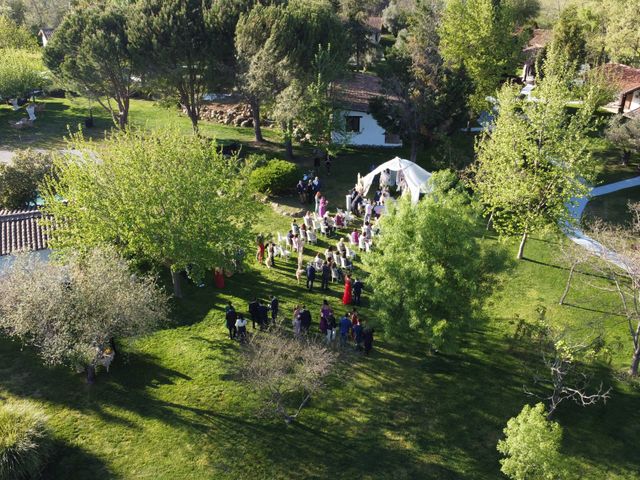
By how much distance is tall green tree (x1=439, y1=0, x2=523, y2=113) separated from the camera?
36969 mm

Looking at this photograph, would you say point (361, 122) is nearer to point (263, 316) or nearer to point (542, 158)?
point (542, 158)

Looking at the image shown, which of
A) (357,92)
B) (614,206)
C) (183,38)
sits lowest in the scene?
(614,206)

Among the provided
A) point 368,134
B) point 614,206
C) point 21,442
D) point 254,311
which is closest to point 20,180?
point 254,311

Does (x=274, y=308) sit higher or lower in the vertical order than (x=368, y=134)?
lower

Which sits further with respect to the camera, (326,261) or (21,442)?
(326,261)

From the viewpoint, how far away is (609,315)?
19938 mm

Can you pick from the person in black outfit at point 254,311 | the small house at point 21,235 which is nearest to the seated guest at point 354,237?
the person in black outfit at point 254,311

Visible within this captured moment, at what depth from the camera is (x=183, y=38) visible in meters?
34.3

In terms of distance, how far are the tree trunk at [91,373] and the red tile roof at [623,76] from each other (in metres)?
42.3

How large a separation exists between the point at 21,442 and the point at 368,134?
3124 cm

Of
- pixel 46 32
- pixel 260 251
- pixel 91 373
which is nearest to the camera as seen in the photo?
pixel 91 373

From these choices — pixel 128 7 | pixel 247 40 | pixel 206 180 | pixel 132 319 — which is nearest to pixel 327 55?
pixel 247 40

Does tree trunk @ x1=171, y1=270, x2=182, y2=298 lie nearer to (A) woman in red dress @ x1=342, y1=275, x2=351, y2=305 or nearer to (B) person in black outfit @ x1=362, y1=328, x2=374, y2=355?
(A) woman in red dress @ x1=342, y1=275, x2=351, y2=305

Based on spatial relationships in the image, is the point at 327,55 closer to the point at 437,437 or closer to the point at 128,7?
the point at 128,7
